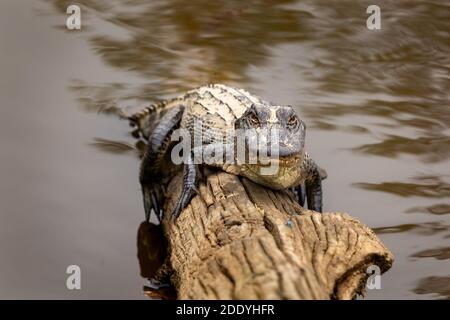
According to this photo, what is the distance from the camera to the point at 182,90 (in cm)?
828

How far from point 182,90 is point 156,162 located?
2.14 metres

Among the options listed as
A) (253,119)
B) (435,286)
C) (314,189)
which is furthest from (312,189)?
(435,286)

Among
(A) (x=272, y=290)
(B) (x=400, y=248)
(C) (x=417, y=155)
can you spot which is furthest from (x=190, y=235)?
(C) (x=417, y=155)

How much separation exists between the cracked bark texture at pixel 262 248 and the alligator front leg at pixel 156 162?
91 centimetres

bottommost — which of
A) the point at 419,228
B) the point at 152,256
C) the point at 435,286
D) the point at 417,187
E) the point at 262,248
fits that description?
the point at 435,286

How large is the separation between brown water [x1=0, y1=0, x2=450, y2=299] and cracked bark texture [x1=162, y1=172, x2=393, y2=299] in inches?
34.9

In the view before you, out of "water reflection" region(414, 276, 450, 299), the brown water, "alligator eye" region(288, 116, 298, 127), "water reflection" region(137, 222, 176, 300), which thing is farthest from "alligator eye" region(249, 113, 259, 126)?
"water reflection" region(414, 276, 450, 299)

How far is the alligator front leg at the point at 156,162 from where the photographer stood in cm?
624

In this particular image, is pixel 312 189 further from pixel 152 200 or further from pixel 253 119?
pixel 152 200

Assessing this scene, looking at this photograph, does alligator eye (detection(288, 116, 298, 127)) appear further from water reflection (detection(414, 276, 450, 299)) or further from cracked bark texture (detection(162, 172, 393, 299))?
water reflection (detection(414, 276, 450, 299))

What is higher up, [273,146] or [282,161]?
[273,146]

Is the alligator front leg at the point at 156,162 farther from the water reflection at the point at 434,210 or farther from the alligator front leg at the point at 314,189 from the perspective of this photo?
the water reflection at the point at 434,210

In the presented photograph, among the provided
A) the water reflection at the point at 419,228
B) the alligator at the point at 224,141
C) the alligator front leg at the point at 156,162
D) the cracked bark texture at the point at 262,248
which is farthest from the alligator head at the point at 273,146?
the alligator front leg at the point at 156,162

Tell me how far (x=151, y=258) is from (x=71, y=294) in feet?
2.51
